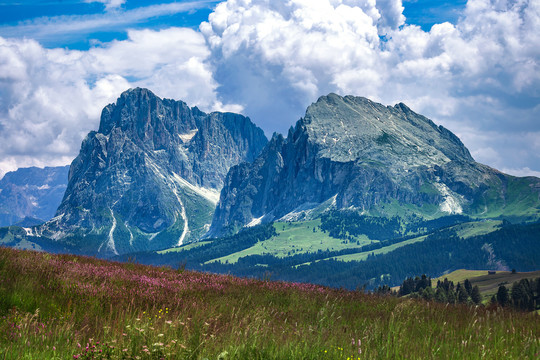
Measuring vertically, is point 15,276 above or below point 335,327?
above

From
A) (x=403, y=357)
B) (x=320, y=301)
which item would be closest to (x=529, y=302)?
(x=320, y=301)

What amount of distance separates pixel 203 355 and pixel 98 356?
1.73 metres

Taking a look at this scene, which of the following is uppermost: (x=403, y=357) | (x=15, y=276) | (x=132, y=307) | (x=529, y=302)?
(x=15, y=276)

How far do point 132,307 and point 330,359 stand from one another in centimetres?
542

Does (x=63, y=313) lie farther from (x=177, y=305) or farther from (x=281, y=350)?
(x=281, y=350)

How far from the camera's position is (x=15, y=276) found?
1231 cm

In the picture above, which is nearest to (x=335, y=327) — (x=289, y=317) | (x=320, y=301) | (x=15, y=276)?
(x=289, y=317)

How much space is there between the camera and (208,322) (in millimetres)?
10438

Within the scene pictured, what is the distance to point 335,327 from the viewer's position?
36.3 ft

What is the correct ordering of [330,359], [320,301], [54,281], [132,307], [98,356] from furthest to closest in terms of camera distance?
[320,301] → [54,281] → [132,307] → [330,359] → [98,356]

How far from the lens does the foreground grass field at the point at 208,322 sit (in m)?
8.12

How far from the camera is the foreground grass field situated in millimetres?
8125

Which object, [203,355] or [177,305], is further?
[177,305]

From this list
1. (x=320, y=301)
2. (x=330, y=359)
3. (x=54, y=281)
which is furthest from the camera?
(x=320, y=301)
